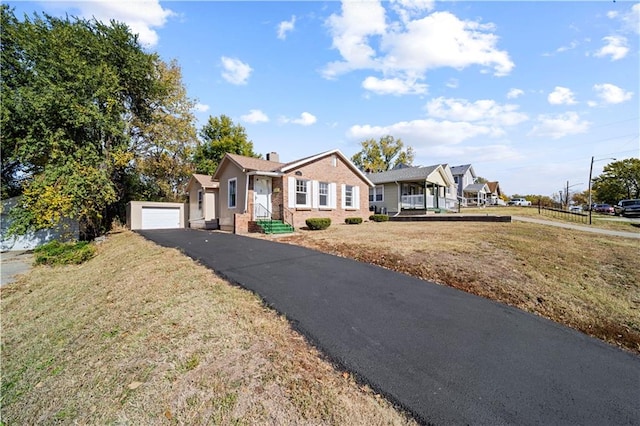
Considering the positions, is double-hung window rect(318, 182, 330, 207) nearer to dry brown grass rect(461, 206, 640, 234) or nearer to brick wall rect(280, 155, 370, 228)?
brick wall rect(280, 155, 370, 228)

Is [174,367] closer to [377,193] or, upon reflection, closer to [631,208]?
[377,193]

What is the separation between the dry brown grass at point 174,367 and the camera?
2.47m

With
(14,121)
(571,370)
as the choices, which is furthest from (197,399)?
(14,121)

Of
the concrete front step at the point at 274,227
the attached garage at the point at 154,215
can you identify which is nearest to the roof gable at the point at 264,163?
the concrete front step at the point at 274,227

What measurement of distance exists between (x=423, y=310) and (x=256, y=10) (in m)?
11.0

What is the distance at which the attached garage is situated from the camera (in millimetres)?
19812

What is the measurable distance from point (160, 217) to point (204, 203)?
3.70 m

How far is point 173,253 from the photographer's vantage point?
9047mm

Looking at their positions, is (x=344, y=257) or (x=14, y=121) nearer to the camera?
(x=344, y=257)

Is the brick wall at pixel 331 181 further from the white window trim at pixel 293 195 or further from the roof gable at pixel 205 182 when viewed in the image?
the roof gable at pixel 205 182

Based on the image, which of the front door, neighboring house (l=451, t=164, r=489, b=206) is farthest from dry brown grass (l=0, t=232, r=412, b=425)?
neighboring house (l=451, t=164, r=489, b=206)

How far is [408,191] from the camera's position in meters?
25.5

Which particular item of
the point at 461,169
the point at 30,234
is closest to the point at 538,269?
the point at 30,234

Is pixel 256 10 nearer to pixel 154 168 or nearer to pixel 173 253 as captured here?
pixel 173 253
